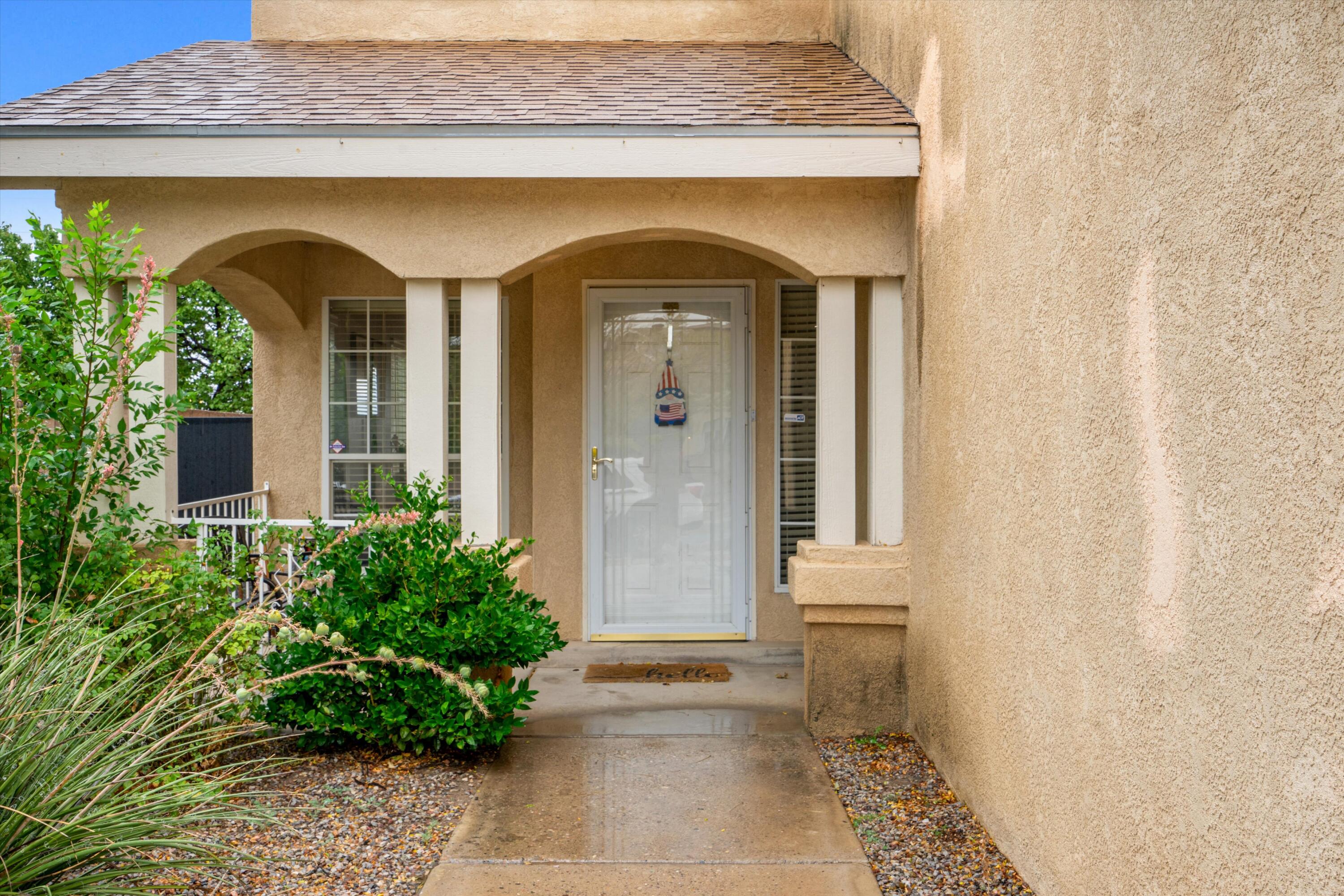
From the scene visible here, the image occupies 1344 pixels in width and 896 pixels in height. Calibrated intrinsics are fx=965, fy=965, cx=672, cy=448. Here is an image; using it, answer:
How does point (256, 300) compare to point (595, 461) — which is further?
point (595, 461)

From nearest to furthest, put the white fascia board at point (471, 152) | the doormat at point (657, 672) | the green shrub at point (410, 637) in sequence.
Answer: the green shrub at point (410, 637)
the white fascia board at point (471, 152)
the doormat at point (657, 672)

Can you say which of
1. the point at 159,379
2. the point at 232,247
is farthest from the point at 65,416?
the point at 232,247

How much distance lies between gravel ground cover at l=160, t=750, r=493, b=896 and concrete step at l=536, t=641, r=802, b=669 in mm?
1972

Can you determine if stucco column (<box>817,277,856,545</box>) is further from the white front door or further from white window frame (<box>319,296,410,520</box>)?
white window frame (<box>319,296,410,520</box>)

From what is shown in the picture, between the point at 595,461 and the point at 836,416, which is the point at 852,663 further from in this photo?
the point at 595,461

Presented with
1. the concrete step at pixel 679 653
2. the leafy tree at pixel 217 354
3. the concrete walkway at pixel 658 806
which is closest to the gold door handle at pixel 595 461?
the concrete step at pixel 679 653

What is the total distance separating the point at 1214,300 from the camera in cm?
203

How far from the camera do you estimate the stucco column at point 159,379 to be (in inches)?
189

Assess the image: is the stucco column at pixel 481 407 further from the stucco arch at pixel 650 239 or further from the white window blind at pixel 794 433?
the white window blind at pixel 794 433

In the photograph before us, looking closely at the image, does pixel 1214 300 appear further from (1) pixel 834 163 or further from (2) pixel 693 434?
(2) pixel 693 434

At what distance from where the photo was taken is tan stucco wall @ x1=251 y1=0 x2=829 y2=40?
6.86 metres

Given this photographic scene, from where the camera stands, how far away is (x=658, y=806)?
3.88 m

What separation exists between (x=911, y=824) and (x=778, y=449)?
3.33 metres

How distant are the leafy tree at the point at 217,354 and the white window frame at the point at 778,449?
1571 cm
